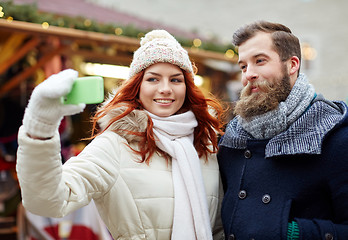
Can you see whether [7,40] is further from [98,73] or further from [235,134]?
[235,134]

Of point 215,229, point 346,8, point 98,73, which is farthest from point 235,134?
point 346,8

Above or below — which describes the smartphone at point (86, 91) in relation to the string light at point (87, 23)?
below

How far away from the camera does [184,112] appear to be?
243 cm

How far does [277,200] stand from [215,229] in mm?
524

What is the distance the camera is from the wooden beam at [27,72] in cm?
461

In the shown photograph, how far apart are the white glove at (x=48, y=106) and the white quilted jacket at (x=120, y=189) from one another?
19 cm

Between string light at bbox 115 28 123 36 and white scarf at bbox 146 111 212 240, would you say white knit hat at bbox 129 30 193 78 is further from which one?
string light at bbox 115 28 123 36

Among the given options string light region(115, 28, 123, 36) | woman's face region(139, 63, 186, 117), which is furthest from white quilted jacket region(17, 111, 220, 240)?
string light region(115, 28, 123, 36)

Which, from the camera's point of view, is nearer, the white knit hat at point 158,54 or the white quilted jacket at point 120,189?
the white quilted jacket at point 120,189

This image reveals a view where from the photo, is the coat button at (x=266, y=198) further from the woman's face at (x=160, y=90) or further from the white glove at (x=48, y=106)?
the white glove at (x=48, y=106)

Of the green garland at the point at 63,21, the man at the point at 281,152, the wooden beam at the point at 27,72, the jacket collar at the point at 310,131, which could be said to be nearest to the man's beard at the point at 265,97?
the man at the point at 281,152

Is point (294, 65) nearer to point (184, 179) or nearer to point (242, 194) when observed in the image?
point (242, 194)

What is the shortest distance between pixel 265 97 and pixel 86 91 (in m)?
1.01

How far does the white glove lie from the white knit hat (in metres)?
0.90
